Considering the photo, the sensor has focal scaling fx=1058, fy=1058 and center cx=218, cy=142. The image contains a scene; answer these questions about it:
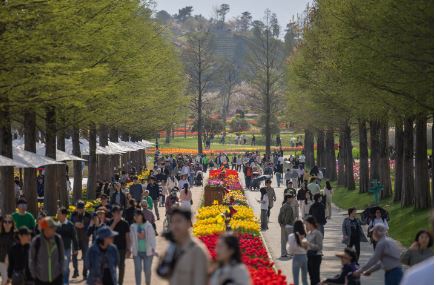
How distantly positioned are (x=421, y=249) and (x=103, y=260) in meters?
4.19

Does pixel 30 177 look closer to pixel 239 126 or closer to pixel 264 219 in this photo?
pixel 264 219

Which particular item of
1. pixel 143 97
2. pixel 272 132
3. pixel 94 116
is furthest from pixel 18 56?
pixel 272 132

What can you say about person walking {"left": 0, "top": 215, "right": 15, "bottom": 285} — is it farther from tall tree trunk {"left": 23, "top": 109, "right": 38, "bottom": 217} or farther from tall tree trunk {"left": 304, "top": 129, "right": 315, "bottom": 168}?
tall tree trunk {"left": 304, "top": 129, "right": 315, "bottom": 168}

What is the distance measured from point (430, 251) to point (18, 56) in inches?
520

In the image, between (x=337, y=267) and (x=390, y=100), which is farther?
(x=390, y=100)

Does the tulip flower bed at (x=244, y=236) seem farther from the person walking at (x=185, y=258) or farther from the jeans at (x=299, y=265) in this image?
the person walking at (x=185, y=258)

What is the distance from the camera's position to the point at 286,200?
2345 centimetres

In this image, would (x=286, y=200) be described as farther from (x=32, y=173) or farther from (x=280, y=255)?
(x=32, y=173)

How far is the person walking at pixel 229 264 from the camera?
26.8ft

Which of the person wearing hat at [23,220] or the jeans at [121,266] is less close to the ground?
the person wearing hat at [23,220]

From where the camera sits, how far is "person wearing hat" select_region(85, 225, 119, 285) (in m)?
13.9

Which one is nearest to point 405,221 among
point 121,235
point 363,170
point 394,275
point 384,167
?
point 384,167

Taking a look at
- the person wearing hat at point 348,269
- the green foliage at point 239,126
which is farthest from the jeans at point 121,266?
→ the green foliage at point 239,126

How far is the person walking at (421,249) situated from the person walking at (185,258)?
4.62 metres
